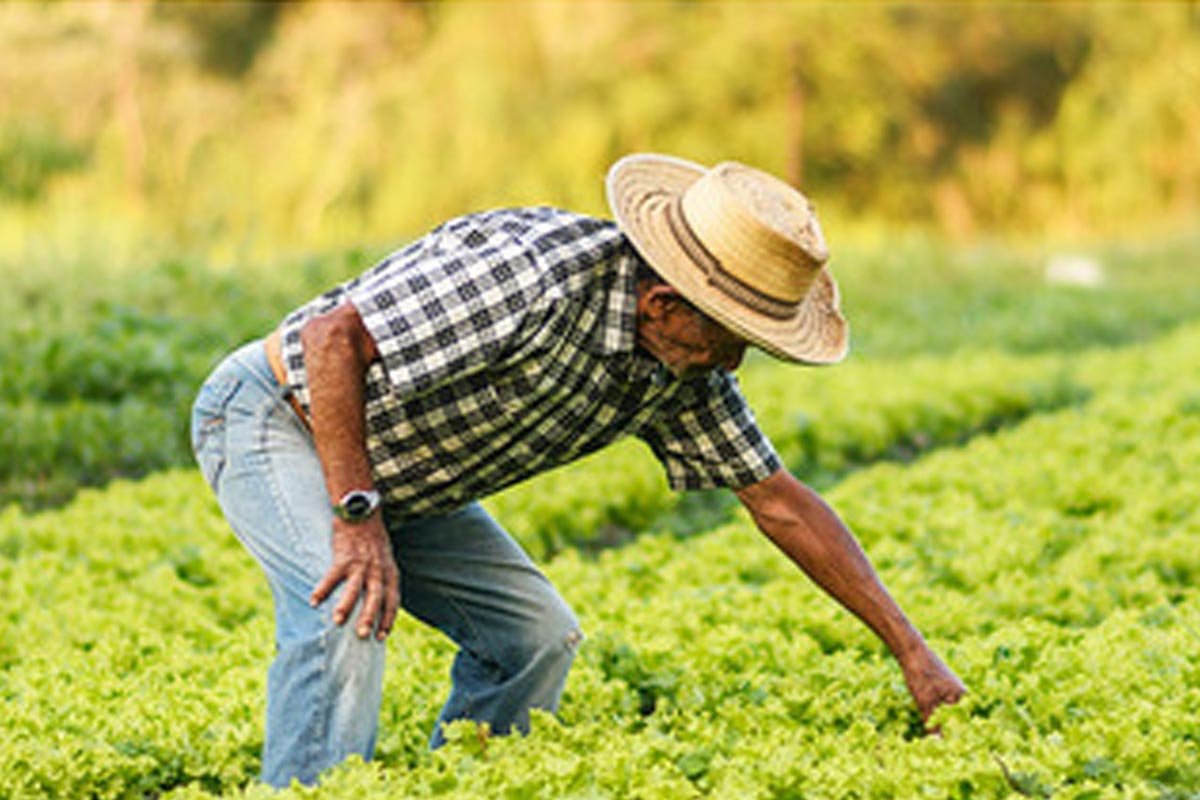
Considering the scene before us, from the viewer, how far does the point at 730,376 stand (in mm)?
4840

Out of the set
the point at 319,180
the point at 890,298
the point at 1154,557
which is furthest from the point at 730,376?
the point at 319,180

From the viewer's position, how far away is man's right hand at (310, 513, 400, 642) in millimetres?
4176

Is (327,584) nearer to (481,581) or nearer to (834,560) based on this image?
(481,581)

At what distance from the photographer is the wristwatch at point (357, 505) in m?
4.22

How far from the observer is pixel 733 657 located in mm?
6109

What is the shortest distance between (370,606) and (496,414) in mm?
579

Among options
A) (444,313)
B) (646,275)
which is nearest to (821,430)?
(646,275)

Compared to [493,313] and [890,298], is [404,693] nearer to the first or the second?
[493,313]

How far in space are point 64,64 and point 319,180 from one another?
4.23m

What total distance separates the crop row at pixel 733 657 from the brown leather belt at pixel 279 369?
0.90 meters

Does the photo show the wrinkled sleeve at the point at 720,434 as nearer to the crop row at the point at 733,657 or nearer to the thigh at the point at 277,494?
the crop row at the point at 733,657

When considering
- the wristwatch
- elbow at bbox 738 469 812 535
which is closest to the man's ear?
elbow at bbox 738 469 812 535

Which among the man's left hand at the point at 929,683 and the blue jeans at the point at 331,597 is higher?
the blue jeans at the point at 331,597

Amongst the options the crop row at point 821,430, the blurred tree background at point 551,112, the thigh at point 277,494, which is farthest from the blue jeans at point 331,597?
the blurred tree background at point 551,112
